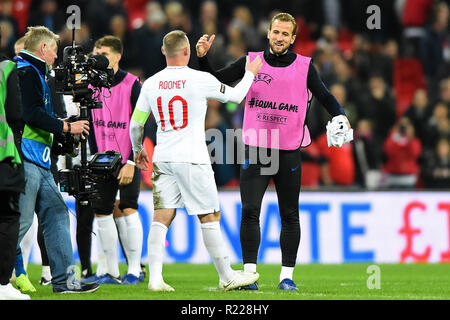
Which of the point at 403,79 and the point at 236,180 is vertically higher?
the point at 403,79

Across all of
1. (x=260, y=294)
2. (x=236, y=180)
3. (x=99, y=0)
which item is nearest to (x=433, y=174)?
(x=236, y=180)

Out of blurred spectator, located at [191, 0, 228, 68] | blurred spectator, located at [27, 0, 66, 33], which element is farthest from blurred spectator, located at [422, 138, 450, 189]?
blurred spectator, located at [27, 0, 66, 33]

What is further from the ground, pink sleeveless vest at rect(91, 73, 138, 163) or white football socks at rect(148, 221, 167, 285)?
pink sleeveless vest at rect(91, 73, 138, 163)

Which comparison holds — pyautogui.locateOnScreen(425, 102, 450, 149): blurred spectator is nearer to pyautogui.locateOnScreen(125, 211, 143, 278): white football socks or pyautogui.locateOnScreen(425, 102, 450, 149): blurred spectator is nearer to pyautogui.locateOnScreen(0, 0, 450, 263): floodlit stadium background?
pyautogui.locateOnScreen(0, 0, 450, 263): floodlit stadium background

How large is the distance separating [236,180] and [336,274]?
413 centimetres

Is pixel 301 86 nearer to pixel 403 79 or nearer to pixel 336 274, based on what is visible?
pixel 336 274

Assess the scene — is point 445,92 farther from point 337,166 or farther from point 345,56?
point 337,166

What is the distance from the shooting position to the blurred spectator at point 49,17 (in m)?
17.2

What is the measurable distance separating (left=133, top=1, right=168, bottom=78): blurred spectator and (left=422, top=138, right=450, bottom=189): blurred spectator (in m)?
4.96

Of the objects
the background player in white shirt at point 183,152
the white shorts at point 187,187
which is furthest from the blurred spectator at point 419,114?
the white shorts at point 187,187

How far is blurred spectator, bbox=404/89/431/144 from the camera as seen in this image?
16.9m

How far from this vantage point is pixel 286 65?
9125 mm

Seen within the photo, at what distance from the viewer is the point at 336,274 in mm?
11891

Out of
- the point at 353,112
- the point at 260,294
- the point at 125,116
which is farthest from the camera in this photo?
the point at 353,112
